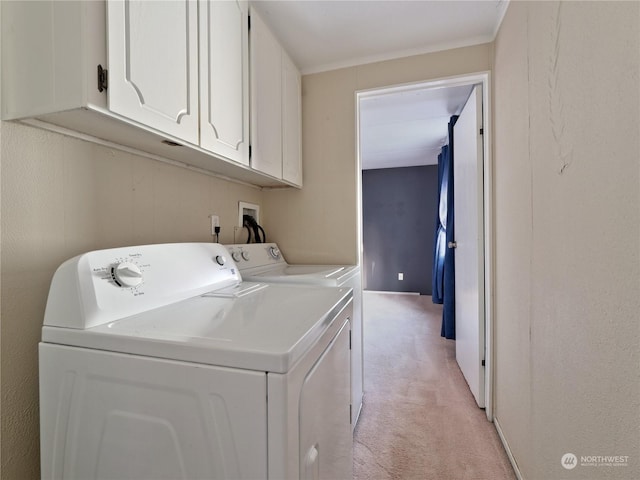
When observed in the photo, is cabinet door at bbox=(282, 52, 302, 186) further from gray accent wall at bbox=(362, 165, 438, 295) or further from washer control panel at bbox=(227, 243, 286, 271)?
gray accent wall at bbox=(362, 165, 438, 295)

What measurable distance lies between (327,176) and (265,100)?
2.26 feet

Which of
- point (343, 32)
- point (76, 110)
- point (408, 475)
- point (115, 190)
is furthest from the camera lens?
point (343, 32)

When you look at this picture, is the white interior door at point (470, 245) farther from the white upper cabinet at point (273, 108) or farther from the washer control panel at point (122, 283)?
the washer control panel at point (122, 283)

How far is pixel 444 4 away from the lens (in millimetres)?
1495

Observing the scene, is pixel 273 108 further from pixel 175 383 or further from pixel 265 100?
pixel 175 383

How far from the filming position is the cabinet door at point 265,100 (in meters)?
1.47

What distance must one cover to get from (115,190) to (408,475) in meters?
1.82

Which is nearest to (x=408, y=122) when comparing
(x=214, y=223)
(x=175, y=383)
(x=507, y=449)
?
(x=214, y=223)

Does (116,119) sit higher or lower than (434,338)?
higher

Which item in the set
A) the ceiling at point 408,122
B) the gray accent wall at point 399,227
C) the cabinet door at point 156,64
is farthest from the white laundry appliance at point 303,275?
the gray accent wall at point 399,227

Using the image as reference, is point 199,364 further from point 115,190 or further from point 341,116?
point 341,116

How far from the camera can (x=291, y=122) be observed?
1924mm

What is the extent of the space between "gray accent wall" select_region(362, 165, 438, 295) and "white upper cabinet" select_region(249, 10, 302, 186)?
353cm

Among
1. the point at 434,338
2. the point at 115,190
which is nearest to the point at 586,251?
the point at 115,190
